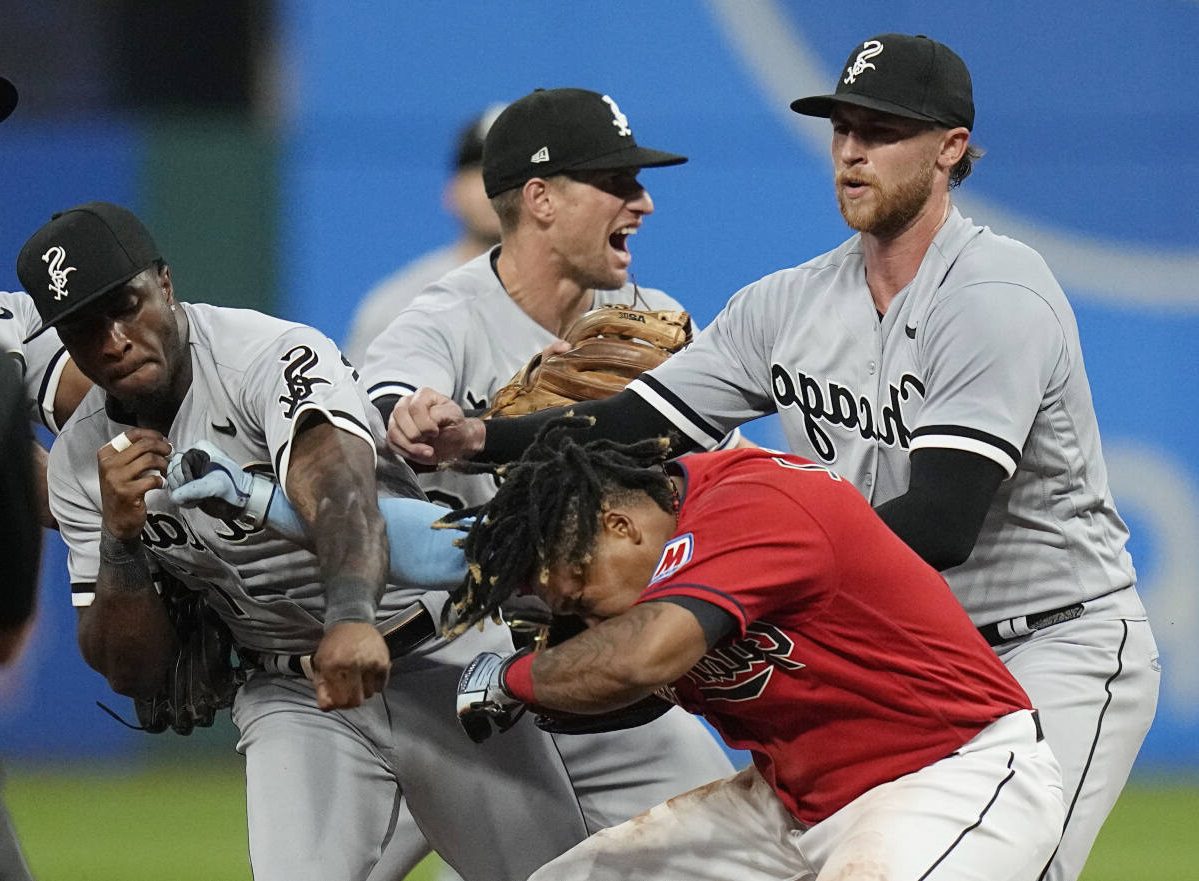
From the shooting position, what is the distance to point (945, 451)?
3.84 meters

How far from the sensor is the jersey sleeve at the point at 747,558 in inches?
125

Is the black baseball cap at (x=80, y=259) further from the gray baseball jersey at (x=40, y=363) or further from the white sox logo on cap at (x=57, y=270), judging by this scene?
the gray baseball jersey at (x=40, y=363)

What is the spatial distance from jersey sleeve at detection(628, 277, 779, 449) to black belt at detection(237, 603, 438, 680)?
0.80 meters

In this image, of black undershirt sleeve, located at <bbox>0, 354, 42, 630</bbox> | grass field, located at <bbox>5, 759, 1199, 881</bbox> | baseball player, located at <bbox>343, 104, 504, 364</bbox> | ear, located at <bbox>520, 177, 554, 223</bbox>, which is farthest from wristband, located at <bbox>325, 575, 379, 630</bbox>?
grass field, located at <bbox>5, 759, 1199, 881</bbox>

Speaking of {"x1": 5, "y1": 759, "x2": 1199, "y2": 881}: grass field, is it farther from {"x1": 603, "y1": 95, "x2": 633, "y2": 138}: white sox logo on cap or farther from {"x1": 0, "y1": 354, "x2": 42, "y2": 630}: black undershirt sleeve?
{"x1": 0, "y1": 354, "x2": 42, "y2": 630}: black undershirt sleeve

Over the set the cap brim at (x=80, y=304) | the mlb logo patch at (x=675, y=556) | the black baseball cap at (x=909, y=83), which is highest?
the black baseball cap at (x=909, y=83)

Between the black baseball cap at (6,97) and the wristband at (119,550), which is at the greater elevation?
the black baseball cap at (6,97)

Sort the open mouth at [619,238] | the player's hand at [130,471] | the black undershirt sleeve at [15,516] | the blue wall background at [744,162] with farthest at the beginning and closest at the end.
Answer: the blue wall background at [744,162] < the open mouth at [619,238] < the player's hand at [130,471] < the black undershirt sleeve at [15,516]

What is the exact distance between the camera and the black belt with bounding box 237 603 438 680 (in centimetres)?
443

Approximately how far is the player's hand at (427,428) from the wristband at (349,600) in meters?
0.70

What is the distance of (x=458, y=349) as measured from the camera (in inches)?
203

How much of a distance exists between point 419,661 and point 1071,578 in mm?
1628

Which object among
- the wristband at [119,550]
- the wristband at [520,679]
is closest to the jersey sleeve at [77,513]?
the wristband at [119,550]

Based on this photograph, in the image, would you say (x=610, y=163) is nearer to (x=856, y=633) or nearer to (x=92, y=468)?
(x=92, y=468)
